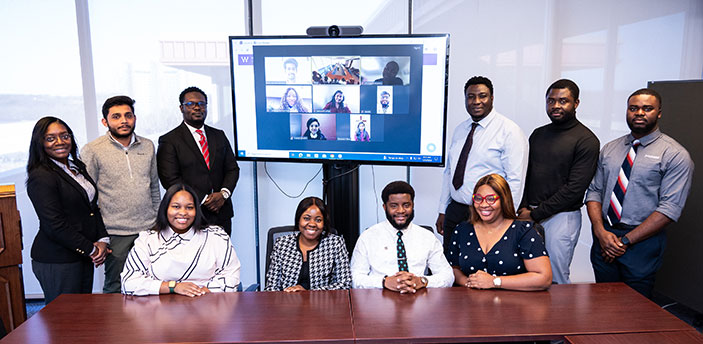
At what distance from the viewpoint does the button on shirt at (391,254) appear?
2611 mm

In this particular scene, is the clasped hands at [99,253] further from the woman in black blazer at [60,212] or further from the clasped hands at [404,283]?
the clasped hands at [404,283]

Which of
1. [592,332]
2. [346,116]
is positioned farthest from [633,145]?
[346,116]

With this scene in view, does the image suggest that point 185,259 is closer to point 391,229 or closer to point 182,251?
point 182,251

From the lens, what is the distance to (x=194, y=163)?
3365 mm

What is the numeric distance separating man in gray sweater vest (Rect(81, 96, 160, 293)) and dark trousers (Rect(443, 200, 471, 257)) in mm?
2112

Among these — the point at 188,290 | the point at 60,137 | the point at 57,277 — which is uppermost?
the point at 60,137

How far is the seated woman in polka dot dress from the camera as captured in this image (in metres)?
2.43

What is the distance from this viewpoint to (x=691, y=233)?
365 cm

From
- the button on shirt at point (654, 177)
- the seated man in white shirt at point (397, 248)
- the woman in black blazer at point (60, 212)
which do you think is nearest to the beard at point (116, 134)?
the woman in black blazer at point (60, 212)

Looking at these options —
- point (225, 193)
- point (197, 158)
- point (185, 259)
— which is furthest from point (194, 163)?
point (185, 259)

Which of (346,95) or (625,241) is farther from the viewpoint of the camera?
(346,95)

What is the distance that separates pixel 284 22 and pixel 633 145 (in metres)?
2.79

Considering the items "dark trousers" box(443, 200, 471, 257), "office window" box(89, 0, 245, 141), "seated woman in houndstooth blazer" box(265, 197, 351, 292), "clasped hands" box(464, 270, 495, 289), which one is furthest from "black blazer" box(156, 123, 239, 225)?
"clasped hands" box(464, 270, 495, 289)

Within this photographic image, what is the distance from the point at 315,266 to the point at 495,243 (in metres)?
1.00
